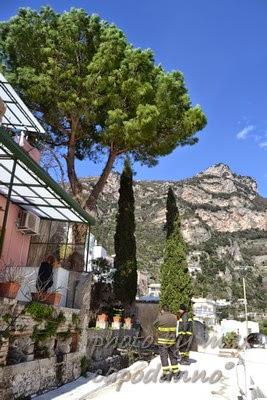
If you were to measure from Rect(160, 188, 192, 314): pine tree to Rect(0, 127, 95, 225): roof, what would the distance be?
7.38 metres

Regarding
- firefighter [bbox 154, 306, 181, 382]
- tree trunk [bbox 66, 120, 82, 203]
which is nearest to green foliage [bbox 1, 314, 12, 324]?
firefighter [bbox 154, 306, 181, 382]

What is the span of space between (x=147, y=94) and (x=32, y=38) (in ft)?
15.2

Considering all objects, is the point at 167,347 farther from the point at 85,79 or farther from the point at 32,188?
the point at 85,79

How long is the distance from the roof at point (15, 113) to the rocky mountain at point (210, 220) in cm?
4923

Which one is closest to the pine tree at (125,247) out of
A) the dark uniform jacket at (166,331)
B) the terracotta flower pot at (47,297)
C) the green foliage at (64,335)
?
the dark uniform jacket at (166,331)

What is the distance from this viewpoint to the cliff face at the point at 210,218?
3386 inches

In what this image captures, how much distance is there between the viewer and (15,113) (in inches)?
494

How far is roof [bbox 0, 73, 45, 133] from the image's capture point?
37.3ft

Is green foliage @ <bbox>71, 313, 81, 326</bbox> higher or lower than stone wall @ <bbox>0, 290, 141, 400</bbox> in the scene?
higher

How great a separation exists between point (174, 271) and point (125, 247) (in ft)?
7.72

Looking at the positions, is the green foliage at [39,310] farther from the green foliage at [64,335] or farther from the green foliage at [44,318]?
the green foliage at [64,335]

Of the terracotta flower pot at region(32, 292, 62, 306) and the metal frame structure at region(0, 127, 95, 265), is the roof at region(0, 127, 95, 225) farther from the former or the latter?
the terracotta flower pot at region(32, 292, 62, 306)

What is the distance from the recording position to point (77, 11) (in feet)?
47.6

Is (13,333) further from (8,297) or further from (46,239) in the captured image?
(46,239)
